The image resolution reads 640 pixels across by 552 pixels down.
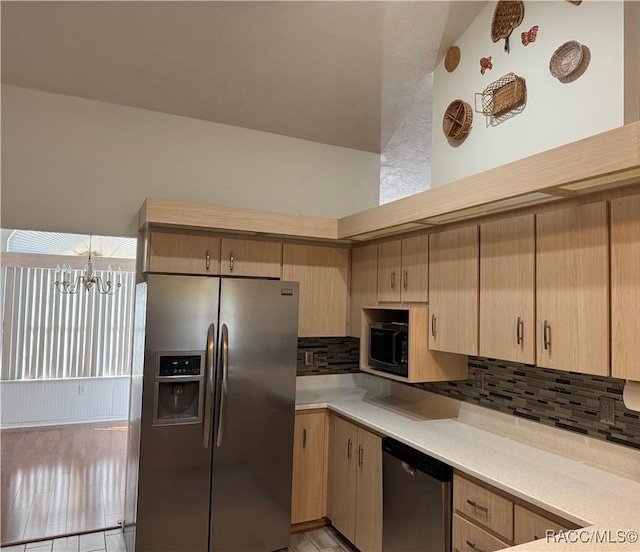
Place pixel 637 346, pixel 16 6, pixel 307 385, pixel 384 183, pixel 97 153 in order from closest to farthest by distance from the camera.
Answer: pixel 637 346 < pixel 16 6 < pixel 97 153 < pixel 307 385 < pixel 384 183

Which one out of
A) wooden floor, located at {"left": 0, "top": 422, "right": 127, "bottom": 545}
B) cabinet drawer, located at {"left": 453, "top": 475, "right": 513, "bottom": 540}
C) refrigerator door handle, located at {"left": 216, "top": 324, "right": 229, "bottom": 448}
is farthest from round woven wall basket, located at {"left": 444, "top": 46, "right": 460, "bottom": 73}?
wooden floor, located at {"left": 0, "top": 422, "right": 127, "bottom": 545}

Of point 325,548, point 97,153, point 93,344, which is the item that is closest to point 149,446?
point 325,548

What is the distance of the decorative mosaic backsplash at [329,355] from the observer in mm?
3863

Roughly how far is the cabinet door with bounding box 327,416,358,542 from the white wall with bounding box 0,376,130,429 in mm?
3747

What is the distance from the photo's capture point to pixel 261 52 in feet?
9.60

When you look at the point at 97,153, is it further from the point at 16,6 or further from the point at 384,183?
the point at 384,183

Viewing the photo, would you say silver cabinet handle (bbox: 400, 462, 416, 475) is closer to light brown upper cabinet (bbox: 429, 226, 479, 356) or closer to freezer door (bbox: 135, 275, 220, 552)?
light brown upper cabinet (bbox: 429, 226, 479, 356)

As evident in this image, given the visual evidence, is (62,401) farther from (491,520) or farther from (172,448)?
(491,520)

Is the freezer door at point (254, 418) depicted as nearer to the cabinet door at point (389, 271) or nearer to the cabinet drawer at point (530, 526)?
→ the cabinet door at point (389, 271)

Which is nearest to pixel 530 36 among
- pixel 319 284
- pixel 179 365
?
pixel 319 284

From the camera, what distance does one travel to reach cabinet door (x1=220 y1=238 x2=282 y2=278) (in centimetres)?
329

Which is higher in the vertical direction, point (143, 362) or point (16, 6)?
point (16, 6)

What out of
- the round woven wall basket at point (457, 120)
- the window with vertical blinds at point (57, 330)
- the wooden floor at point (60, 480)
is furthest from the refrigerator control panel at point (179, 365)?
the window with vertical blinds at point (57, 330)

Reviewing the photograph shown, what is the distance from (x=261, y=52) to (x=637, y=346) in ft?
8.52
